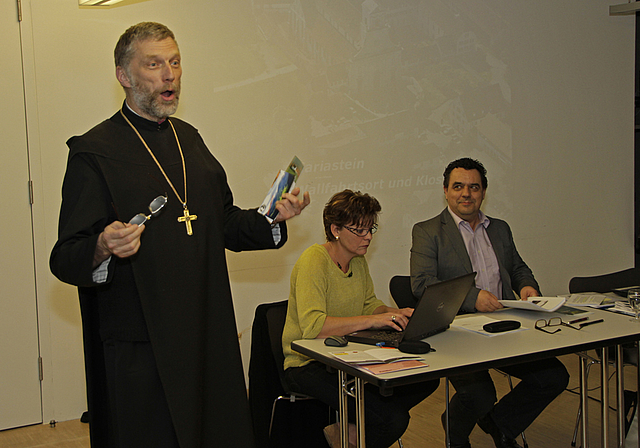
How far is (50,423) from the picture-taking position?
401 cm

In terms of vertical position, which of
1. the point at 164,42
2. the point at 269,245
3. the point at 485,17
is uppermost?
the point at 485,17

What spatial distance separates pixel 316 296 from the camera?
9.14ft

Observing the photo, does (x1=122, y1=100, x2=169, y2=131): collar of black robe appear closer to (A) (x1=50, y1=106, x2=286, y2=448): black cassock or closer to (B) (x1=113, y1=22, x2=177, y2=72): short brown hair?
(A) (x1=50, y1=106, x2=286, y2=448): black cassock

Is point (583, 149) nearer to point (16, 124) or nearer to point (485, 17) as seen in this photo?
point (485, 17)

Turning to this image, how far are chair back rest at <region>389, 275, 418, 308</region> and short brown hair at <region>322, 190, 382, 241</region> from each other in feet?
2.59

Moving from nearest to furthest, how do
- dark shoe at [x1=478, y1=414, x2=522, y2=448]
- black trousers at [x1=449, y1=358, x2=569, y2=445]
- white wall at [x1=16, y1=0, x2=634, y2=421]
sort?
black trousers at [x1=449, y1=358, x2=569, y2=445], dark shoe at [x1=478, y1=414, x2=522, y2=448], white wall at [x1=16, y1=0, x2=634, y2=421]

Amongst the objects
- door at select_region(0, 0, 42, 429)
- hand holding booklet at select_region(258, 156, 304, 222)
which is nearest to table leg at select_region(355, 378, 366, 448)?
hand holding booklet at select_region(258, 156, 304, 222)

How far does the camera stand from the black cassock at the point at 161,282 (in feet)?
5.97

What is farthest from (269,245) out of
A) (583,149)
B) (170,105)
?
(583,149)

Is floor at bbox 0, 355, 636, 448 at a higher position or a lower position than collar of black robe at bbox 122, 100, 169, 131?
lower

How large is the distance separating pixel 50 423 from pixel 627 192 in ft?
18.9

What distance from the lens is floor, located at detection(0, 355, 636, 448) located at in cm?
350

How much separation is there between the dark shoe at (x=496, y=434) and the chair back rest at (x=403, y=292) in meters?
0.73

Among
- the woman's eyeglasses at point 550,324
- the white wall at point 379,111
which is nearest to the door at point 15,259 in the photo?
the white wall at point 379,111
